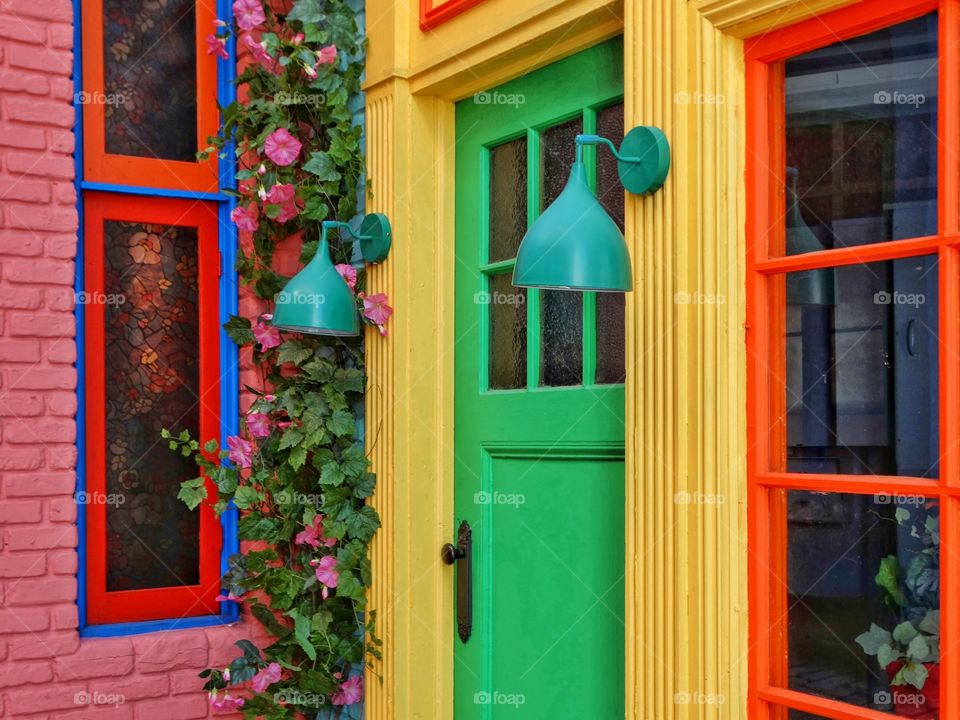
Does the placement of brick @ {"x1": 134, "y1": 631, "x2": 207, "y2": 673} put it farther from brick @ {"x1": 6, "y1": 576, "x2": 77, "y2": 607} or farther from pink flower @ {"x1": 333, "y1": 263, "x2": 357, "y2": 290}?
pink flower @ {"x1": 333, "y1": 263, "x2": 357, "y2": 290}

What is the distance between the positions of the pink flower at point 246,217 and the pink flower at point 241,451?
0.68m

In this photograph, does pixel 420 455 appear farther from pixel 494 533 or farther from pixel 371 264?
pixel 371 264

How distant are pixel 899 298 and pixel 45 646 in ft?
8.58

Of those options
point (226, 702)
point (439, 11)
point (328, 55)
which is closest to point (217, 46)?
point (328, 55)

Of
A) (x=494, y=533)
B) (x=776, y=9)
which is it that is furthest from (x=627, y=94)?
(x=494, y=533)

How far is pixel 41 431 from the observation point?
11.0 feet

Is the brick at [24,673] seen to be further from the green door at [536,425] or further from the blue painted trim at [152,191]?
the blue painted trim at [152,191]

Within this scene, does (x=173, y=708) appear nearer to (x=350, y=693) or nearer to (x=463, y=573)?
(x=350, y=693)

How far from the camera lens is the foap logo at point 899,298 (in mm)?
1953

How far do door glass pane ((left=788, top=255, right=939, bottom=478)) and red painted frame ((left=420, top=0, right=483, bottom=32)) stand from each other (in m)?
1.32

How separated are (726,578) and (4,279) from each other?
2.28 metres

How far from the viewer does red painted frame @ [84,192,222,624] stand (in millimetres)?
3508

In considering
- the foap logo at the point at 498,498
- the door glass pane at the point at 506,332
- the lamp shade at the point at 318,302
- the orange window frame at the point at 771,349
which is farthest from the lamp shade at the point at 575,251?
the lamp shade at the point at 318,302

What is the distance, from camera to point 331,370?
11.3 feet
